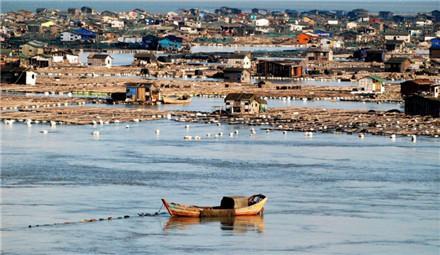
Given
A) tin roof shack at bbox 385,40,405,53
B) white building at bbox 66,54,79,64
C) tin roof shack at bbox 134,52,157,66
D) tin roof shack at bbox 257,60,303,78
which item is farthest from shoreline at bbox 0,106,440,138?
tin roof shack at bbox 385,40,405,53

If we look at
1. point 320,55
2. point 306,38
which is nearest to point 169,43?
point 320,55

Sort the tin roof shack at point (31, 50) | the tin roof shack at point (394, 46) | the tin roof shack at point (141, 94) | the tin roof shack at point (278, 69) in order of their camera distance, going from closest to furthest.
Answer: the tin roof shack at point (141, 94)
the tin roof shack at point (278, 69)
the tin roof shack at point (31, 50)
the tin roof shack at point (394, 46)

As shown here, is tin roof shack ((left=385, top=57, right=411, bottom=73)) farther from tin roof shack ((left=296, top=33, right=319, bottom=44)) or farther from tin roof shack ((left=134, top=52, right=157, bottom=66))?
tin roof shack ((left=296, top=33, right=319, bottom=44))

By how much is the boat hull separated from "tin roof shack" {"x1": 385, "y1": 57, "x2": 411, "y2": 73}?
103 ft

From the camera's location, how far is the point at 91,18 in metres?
92.7

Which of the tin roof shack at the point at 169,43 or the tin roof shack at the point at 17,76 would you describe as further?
the tin roof shack at the point at 169,43

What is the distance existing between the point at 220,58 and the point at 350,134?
27.4m

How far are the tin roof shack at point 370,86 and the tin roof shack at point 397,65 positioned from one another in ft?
31.3

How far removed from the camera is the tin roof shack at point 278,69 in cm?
4656

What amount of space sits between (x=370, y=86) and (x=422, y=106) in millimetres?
7902

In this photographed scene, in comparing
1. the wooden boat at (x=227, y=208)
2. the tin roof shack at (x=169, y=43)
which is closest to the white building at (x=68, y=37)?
the tin roof shack at (x=169, y=43)

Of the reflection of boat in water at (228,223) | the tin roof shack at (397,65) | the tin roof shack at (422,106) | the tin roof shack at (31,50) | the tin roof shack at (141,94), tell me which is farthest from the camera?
the tin roof shack at (31,50)

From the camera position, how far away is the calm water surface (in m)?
16.5

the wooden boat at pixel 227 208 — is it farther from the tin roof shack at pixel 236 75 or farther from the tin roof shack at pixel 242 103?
the tin roof shack at pixel 236 75
